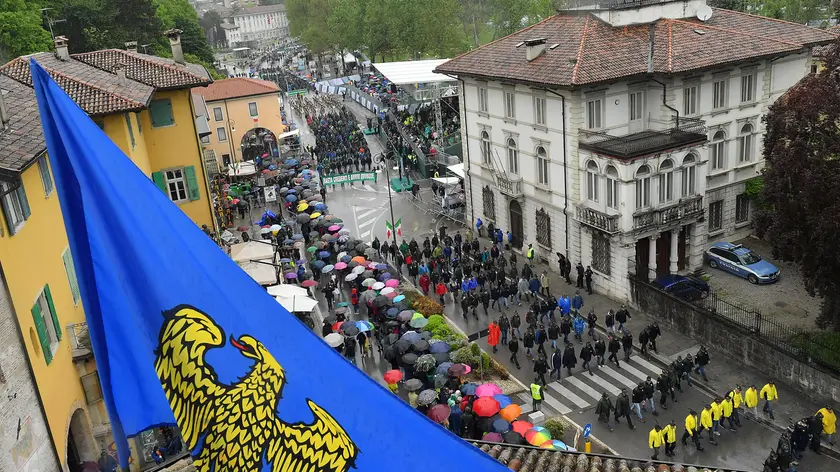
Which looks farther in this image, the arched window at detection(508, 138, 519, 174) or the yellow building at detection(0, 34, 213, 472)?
the arched window at detection(508, 138, 519, 174)

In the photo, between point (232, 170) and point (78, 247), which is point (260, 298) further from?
point (232, 170)

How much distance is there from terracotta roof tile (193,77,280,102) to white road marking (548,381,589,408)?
44.7 m

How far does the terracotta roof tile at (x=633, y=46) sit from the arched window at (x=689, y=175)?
399cm

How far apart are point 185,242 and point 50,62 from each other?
92.2ft

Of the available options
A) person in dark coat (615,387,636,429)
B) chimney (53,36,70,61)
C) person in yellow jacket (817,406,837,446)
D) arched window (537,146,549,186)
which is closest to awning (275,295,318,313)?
person in dark coat (615,387,636,429)

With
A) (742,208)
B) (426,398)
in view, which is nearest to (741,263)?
(742,208)

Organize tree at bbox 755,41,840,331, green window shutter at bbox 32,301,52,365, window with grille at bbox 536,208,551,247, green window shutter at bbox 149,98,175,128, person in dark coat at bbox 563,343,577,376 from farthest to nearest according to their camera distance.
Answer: window with grille at bbox 536,208,551,247, green window shutter at bbox 149,98,175,128, person in dark coat at bbox 563,343,577,376, tree at bbox 755,41,840,331, green window shutter at bbox 32,301,52,365

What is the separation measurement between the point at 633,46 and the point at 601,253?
9888 millimetres

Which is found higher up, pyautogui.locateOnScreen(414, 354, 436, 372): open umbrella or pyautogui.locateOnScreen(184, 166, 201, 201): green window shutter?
pyautogui.locateOnScreen(184, 166, 201, 201): green window shutter

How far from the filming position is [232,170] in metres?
56.5

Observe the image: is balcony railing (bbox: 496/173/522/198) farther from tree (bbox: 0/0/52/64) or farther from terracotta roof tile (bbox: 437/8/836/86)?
tree (bbox: 0/0/52/64)

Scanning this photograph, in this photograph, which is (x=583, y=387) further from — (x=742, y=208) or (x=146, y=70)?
(x=146, y=70)

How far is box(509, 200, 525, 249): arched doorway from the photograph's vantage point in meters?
40.1

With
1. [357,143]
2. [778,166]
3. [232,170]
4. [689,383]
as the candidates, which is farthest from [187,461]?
[357,143]
